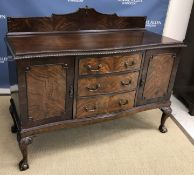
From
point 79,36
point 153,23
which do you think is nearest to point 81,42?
point 79,36

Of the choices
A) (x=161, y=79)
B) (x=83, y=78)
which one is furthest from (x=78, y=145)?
(x=161, y=79)

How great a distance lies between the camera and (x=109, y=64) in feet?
5.15

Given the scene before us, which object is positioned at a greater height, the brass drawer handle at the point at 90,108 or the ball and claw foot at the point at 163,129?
the brass drawer handle at the point at 90,108

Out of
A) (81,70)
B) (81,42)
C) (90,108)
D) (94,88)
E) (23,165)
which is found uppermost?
(81,42)

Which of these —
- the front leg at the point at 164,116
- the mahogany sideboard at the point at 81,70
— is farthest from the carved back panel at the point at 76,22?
the front leg at the point at 164,116

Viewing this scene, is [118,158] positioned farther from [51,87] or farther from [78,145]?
[51,87]

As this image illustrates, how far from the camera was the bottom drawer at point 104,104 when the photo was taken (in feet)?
5.32

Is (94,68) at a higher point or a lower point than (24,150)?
higher

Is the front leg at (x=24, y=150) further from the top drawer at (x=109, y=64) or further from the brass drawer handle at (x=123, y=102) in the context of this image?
the brass drawer handle at (x=123, y=102)

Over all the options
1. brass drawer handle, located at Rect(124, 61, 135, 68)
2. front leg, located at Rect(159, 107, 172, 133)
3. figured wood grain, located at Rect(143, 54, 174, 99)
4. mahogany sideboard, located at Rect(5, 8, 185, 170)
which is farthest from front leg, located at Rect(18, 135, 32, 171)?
front leg, located at Rect(159, 107, 172, 133)

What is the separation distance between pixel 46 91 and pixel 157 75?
2.63 feet

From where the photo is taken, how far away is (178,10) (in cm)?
246

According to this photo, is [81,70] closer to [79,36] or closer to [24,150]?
[79,36]

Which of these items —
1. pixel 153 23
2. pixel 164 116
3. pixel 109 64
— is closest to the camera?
pixel 109 64
